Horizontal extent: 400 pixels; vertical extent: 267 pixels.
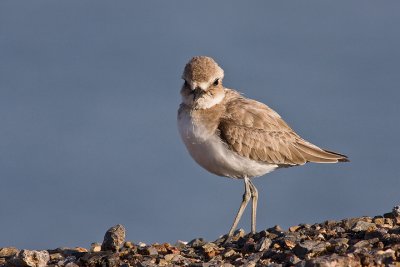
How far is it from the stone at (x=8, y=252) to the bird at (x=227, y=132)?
11.2 feet

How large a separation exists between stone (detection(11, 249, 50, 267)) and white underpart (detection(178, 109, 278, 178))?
3.57 meters

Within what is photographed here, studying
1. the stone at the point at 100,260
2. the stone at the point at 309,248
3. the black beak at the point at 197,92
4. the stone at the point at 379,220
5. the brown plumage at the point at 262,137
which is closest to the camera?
the stone at the point at 309,248

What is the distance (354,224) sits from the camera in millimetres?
12523

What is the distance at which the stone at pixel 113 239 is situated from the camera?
12.1 meters

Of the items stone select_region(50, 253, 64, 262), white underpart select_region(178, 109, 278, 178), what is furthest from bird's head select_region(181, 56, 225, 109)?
stone select_region(50, 253, 64, 262)

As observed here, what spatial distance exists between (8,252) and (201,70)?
175 inches

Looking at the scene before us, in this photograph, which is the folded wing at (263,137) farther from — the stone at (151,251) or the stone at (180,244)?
the stone at (151,251)

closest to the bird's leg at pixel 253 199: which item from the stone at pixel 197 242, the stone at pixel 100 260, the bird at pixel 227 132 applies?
the bird at pixel 227 132

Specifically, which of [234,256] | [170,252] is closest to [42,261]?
[170,252]

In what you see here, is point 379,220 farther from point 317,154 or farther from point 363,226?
point 317,154

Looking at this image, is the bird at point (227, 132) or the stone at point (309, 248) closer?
the stone at point (309, 248)

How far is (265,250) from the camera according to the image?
37.6ft

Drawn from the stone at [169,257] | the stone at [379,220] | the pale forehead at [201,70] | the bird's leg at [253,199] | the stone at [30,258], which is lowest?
the stone at [30,258]

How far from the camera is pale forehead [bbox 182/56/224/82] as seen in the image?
1420 cm
